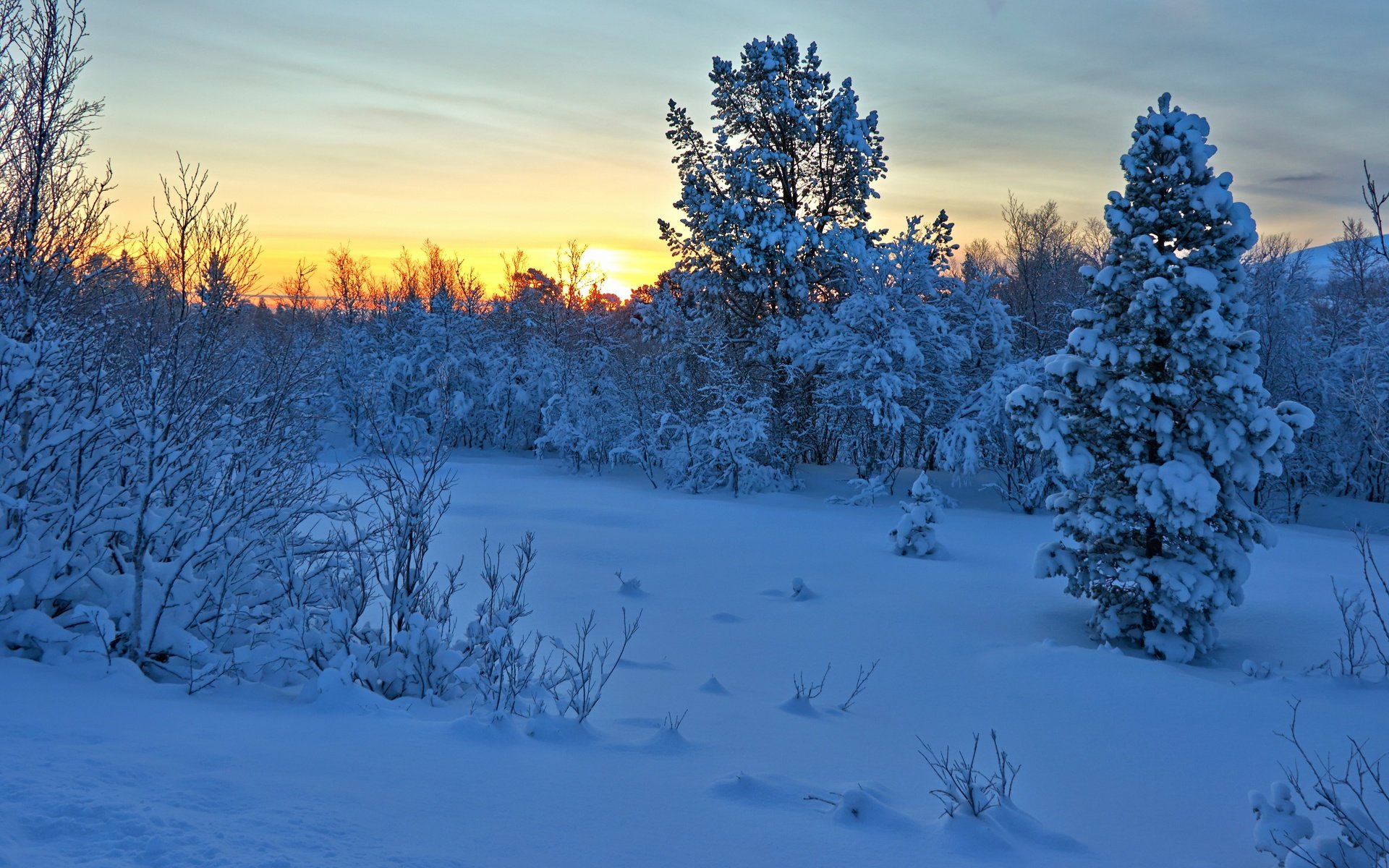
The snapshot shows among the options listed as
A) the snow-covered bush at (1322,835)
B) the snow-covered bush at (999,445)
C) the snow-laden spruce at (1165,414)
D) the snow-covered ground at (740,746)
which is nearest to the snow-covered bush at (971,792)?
the snow-covered ground at (740,746)

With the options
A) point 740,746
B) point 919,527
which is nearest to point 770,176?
point 919,527

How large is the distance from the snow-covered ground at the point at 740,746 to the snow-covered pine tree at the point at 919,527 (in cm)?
130

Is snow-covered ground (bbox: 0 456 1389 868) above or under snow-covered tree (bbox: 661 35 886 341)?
under

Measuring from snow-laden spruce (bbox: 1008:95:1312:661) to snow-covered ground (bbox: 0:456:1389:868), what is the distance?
2.89ft

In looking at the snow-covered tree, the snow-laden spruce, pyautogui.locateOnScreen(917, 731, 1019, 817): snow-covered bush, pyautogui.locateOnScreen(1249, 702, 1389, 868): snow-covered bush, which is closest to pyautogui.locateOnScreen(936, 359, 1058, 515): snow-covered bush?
the snow-covered tree

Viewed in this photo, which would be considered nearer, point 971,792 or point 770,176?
point 971,792

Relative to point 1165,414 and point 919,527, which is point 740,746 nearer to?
point 1165,414

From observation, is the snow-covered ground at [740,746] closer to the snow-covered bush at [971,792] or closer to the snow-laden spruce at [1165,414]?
the snow-covered bush at [971,792]

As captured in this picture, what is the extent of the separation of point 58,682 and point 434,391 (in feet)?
94.9

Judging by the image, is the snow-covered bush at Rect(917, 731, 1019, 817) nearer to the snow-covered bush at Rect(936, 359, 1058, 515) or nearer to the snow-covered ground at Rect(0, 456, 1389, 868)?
the snow-covered ground at Rect(0, 456, 1389, 868)

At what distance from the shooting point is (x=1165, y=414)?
10.2 metres

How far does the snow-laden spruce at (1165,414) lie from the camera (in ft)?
32.2

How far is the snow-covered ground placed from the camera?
3.63m

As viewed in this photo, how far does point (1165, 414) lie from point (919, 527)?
5255 mm
